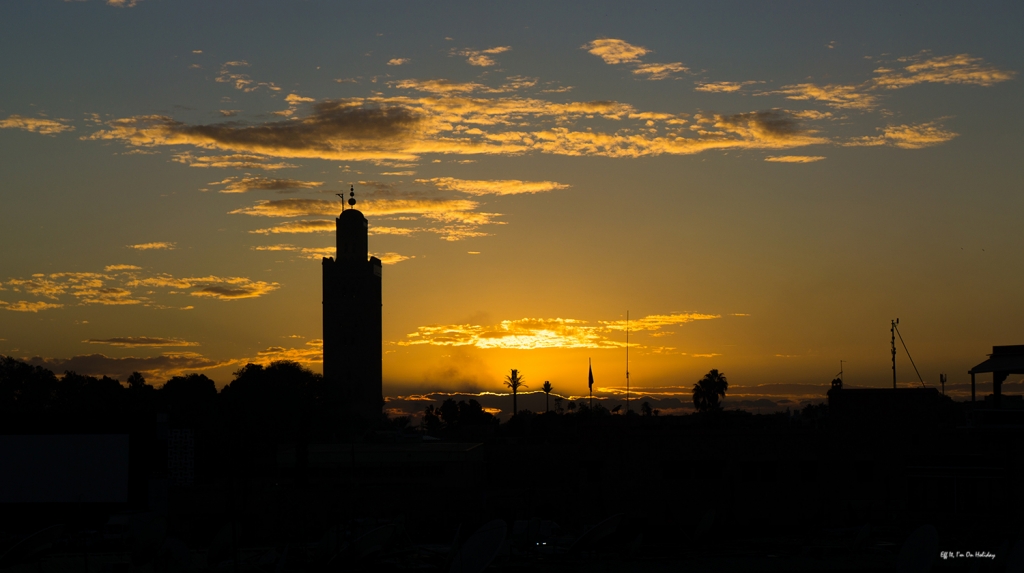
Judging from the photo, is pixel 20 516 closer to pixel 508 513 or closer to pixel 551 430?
pixel 508 513

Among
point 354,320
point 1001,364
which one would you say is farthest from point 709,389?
point 1001,364

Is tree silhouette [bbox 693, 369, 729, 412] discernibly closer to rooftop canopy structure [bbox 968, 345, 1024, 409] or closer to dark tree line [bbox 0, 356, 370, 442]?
dark tree line [bbox 0, 356, 370, 442]

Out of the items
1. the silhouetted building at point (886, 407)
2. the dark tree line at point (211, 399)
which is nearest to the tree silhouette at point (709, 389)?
the dark tree line at point (211, 399)

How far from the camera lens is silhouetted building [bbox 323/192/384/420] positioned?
532 ft

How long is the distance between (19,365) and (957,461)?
119604 millimetres

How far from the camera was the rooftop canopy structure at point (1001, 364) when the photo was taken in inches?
1839

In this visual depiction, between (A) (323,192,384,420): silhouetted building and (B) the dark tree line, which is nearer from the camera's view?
Result: (B) the dark tree line

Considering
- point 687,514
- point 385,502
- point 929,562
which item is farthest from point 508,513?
point 929,562

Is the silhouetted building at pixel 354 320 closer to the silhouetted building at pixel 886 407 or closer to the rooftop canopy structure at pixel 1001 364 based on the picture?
the silhouetted building at pixel 886 407

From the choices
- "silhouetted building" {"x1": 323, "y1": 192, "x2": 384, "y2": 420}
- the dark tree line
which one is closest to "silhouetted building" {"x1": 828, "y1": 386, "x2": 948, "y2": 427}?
the dark tree line

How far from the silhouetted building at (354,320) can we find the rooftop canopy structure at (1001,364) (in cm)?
11974

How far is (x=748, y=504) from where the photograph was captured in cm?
5744

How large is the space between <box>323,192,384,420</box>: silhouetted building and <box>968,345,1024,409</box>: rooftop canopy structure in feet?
393

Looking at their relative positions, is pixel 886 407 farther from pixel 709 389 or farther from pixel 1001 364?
pixel 709 389
